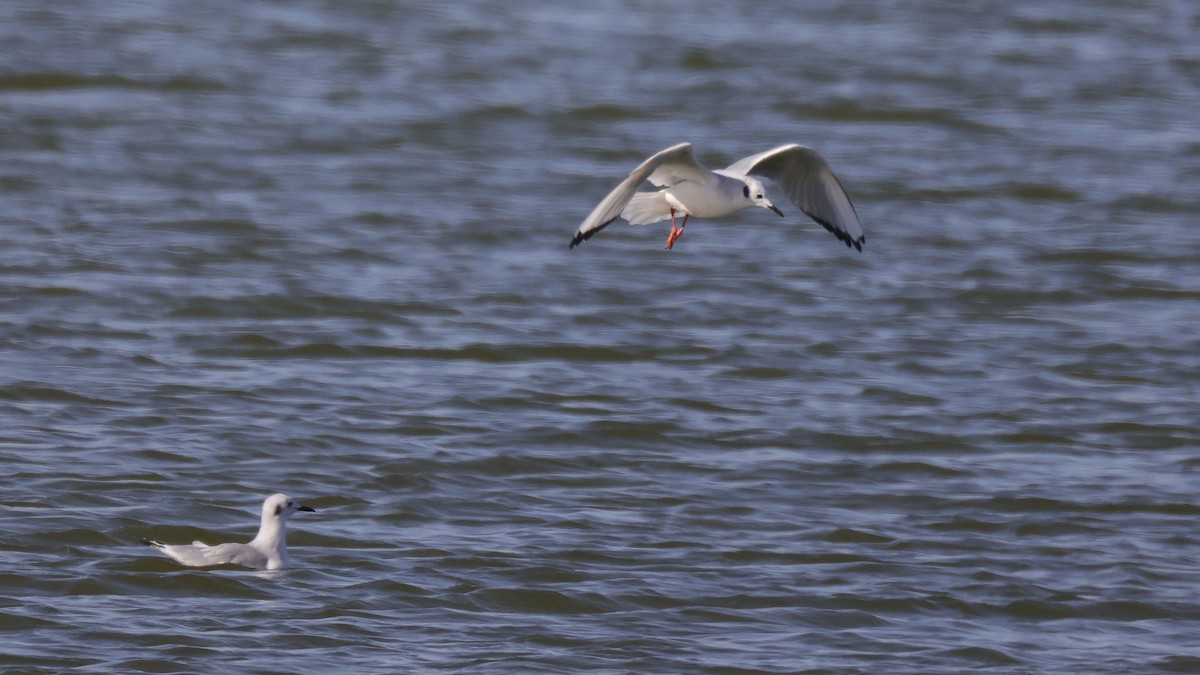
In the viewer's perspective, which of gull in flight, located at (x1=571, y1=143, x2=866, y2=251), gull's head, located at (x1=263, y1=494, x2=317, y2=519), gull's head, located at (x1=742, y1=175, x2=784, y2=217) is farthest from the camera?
gull's head, located at (x1=742, y1=175, x2=784, y2=217)

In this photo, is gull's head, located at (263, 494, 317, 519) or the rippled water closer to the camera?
the rippled water

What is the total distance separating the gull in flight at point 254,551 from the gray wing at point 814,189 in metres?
2.88

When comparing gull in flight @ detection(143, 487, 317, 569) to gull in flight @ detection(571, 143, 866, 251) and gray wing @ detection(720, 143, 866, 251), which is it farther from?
gray wing @ detection(720, 143, 866, 251)

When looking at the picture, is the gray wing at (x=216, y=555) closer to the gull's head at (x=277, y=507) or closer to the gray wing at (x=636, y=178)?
the gull's head at (x=277, y=507)

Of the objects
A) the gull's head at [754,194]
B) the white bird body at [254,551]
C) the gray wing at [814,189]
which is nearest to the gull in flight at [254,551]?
the white bird body at [254,551]

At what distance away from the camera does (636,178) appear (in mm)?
9188

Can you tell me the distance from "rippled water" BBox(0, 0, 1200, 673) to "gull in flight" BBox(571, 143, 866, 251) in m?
1.33

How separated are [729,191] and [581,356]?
3103mm

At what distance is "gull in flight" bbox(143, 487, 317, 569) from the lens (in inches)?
342

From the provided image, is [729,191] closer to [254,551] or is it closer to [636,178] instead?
[636,178]

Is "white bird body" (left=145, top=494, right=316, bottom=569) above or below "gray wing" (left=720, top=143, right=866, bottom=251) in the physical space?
below

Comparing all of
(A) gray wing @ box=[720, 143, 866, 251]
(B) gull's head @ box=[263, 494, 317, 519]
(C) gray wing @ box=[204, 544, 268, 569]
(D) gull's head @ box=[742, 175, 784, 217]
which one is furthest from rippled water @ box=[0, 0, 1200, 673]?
(D) gull's head @ box=[742, 175, 784, 217]

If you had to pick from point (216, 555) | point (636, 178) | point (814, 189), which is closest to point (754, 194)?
point (814, 189)

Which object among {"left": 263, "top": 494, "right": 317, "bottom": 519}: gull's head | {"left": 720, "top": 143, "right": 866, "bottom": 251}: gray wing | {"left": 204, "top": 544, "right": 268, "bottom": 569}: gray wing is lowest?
{"left": 204, "top": 544, "right": 268, "bottom": 569}: gray wing
